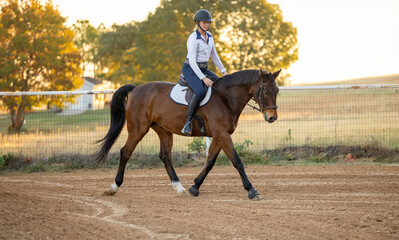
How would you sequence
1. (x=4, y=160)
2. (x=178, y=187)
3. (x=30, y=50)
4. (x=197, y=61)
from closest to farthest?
(x=197, y=61)
(x=178, y=187)
(x=4, y=160)
(x=30, y=50)

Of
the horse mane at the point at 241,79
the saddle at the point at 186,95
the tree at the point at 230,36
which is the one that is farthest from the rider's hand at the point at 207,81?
the tree at the point at 230,36

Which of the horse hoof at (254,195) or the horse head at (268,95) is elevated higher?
the horse head at (268,95)

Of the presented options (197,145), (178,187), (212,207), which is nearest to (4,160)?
(197,145)

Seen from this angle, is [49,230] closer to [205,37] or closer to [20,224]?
[20,224]

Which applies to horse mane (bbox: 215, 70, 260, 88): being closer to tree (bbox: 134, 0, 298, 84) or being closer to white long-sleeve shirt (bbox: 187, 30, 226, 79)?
white long-sleeve shirt (bbox: 187, 30, 226, 79)

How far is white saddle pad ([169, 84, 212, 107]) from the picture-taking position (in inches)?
332

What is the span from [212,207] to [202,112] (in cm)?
196

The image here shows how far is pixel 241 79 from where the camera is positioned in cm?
841

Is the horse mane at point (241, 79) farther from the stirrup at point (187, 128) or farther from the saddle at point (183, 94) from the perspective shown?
the stirrup at point (187, 128)

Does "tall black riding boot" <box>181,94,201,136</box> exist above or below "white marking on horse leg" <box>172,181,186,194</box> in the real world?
above

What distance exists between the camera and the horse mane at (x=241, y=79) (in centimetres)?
827

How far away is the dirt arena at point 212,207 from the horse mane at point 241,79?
79.7 inches

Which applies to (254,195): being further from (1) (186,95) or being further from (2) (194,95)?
(1) (186,95)

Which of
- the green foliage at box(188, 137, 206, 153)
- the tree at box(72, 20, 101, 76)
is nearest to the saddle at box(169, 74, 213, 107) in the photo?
the green foliage at box(188, 137, 206, 153)
